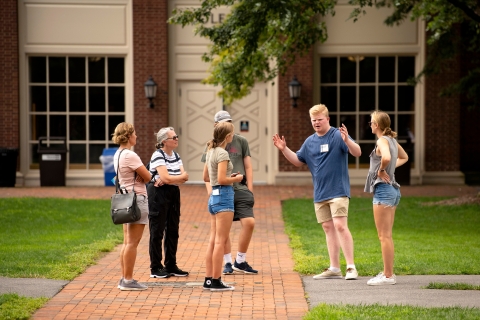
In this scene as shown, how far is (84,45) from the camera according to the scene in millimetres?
22719

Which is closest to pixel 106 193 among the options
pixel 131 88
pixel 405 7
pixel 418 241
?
pixel 131 88

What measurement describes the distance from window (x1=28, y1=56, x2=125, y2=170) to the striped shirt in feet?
45.0

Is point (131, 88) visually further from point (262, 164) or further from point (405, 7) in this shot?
point (405, 7)

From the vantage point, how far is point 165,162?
9.42 metres

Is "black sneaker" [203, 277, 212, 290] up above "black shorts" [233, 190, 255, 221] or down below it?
below

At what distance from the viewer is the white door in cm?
2325

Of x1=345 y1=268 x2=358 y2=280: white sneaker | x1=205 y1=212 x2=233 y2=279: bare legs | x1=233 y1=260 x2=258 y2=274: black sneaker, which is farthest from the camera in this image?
x1=233 y1=260 x2=258 y2=274: black sneaker

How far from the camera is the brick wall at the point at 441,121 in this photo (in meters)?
23.0

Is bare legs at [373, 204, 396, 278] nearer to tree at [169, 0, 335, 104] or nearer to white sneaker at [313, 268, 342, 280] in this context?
white sneaker at [313, 268, 342, 280]

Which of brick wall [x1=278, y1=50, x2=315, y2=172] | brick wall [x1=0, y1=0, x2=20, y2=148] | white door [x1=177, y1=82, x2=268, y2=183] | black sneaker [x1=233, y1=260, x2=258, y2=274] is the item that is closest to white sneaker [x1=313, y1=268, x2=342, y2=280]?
black sneaker [x1=233, y1=260, x2=258, y2=274]

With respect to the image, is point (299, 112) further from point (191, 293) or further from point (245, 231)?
point (191, 293)

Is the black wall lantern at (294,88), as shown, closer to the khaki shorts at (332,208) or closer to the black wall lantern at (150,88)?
the black wall lantern at (150,88)

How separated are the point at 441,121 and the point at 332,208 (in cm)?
1448

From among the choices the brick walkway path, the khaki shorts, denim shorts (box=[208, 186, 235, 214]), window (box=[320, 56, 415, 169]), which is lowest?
the brick walkway path
